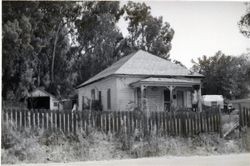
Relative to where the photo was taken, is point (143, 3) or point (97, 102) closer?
point (143, 3)

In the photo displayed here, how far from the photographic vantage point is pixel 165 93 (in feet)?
61.3

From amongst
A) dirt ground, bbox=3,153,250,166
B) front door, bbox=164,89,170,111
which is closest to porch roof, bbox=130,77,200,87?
front door, bbox=164,89,170,111

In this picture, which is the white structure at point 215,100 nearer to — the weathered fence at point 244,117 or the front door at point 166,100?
the weathered fence at point 244,117

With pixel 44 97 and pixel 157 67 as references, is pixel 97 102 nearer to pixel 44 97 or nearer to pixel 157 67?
pixel 157 67

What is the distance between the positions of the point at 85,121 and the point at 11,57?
3.57 m

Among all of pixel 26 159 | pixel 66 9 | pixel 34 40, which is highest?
pixel 66 9

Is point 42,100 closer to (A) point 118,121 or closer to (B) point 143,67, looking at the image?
(A) point 118,121

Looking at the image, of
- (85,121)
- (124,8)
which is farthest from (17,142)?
(124,8)

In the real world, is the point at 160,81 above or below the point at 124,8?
below

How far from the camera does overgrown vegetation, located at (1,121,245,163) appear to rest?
34.7 feet

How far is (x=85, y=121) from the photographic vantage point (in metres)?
12.1

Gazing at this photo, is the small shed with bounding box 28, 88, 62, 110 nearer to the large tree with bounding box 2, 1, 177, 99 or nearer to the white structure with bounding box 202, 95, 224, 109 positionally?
the large tree with bounding box 2, 1, 177, 99

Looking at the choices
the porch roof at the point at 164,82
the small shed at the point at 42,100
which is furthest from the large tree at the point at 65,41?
the porch roof at the point at 164,82

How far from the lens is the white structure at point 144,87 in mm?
17484
